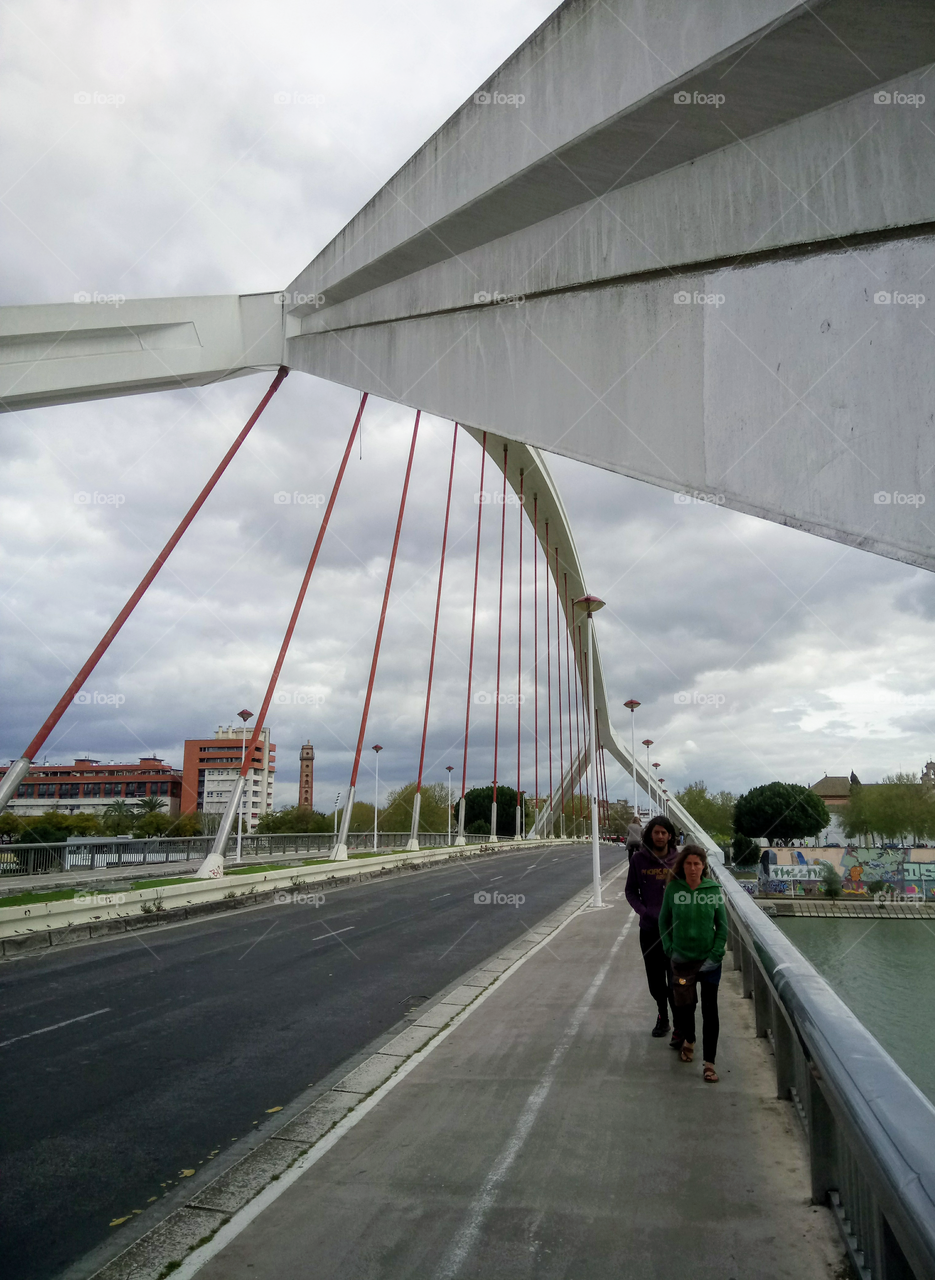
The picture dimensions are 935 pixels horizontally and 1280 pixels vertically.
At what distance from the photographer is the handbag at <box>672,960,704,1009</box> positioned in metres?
5.21

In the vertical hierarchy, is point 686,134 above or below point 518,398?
above

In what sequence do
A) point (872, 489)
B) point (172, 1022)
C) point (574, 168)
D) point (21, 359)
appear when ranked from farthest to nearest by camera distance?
1. point (21, 359)
2. point (172, 1022)
3. point (574, 168)
4. point (872, 489)

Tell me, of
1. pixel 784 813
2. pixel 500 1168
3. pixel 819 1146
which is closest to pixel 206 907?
pixel 500 1168

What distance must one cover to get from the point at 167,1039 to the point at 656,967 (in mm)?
3899

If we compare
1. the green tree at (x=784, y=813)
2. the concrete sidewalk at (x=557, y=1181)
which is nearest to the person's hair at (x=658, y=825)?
the concrete sidewalk at (x=557, y=1181)

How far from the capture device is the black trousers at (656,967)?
240 inches

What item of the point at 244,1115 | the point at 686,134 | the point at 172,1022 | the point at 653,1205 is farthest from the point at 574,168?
the point at 172,1022

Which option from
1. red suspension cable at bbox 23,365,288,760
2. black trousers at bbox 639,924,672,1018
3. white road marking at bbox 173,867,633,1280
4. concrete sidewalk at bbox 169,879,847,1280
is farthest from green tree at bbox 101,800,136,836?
concrete sidewalk at bbox 169,879,847,1280

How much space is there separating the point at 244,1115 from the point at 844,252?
5.33m

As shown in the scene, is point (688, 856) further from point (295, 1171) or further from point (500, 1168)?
point (295, 1171)

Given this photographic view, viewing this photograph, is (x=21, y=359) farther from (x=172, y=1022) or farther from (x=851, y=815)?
(x=851, y=815)

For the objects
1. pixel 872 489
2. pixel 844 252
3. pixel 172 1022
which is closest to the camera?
pixel 872 489

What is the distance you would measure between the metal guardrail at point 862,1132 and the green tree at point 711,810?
86677 millimetres

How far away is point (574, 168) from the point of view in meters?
3.91
